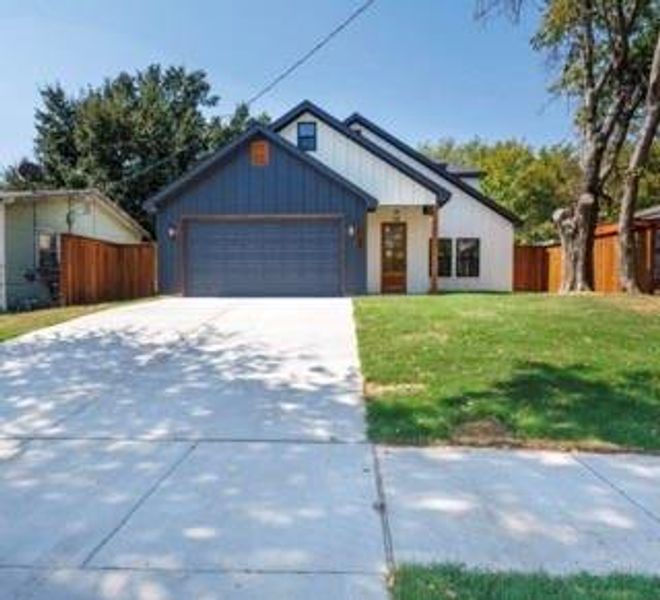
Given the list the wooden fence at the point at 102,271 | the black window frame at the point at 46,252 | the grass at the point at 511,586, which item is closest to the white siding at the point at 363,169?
the wooden fence at the point at 102,271

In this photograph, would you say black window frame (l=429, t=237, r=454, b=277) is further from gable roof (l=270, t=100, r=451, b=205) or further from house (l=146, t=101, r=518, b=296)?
house (l=146, t=101, r=518, b=296)

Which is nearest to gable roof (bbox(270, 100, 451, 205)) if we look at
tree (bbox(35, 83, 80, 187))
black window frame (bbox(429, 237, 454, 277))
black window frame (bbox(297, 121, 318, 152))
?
black window frame (bbox(297, 121, 318, 152))

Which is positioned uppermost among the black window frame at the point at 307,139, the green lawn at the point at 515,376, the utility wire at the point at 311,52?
the utility wire at the point at 311,52

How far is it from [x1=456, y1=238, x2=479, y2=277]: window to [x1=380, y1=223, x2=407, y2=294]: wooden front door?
3.22 meters

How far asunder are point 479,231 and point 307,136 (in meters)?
6.61

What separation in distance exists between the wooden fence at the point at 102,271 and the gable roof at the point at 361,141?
224 inches

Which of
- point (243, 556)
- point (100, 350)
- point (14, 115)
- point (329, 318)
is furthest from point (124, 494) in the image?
point (14, 115)

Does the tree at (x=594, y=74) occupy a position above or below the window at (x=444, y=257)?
above

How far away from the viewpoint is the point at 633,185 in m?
19.0

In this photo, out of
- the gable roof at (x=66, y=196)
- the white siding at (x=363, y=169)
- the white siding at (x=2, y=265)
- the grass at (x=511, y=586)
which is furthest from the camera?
the white siding at (x=363, y=169)

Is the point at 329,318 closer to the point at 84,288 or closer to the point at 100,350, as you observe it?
the point at 100,350

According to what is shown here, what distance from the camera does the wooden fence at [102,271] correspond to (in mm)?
19178

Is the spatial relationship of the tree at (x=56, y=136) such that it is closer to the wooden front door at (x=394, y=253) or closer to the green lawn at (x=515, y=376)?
the wooden front door at (x=394, y=253)

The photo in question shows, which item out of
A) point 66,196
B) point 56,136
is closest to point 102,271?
point 66,196
